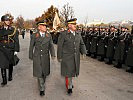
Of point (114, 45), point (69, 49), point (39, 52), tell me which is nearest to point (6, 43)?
point (39, 52)

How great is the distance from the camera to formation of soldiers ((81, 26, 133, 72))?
8406 mm

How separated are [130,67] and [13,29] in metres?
4.70

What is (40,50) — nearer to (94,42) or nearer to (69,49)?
(69,49)

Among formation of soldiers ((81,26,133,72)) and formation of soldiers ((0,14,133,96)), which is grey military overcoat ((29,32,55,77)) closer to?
formation of soldiers ((0,14,133,96))

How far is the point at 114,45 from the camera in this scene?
31.0 ft

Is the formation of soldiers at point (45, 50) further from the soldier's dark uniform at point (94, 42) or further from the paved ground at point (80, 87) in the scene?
the soldier's dark uniform at point (94, 42)

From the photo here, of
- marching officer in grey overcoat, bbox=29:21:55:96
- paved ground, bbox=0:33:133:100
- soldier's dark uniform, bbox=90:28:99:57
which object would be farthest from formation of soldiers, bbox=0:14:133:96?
soldier's dark uniform, bbox=90:28:99:57

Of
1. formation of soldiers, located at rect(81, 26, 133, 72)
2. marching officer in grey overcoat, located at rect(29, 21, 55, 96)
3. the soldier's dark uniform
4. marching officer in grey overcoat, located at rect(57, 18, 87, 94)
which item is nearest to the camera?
marching officer in grey overcoat, located at rect(29, 21, 55, 96)

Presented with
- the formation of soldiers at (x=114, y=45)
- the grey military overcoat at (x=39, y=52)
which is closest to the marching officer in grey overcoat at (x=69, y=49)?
the grey military overcoat at (x=39, y=52)

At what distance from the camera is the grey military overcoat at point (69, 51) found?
16.8ft

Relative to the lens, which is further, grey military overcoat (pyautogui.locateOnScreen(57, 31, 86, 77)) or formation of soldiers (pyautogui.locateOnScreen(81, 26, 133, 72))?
formation of soldiers (pyautogui.locateOnScreen(81, 26, 133, 72))

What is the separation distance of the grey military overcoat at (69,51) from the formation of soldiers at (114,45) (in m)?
3.58

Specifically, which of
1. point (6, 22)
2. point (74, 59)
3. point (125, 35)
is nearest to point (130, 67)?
point (125, 35)

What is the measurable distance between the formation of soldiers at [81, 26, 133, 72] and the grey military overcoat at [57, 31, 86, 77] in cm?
358
